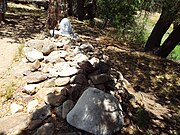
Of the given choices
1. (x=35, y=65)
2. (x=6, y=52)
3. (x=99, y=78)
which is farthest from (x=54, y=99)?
(x=6, y=52)

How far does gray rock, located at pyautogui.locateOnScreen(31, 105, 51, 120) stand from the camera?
459 cm

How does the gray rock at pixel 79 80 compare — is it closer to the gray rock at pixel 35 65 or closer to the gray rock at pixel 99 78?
the gray rock at pixel 99 78

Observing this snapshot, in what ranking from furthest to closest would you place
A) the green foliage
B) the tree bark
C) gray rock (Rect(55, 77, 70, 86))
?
the green foliage → the tree bark → gray rock (Rect(55, 77, 70, 86))

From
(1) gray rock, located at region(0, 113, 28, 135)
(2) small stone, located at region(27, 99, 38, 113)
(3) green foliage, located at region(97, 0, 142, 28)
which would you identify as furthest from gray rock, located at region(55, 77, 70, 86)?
(3) green foliage, located at region(97, 0, 142, 28)

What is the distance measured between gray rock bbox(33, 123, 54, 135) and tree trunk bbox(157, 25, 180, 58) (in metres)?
5.85

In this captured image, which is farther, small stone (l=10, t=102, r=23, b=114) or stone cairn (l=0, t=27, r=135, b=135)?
small stone (l=10, t=102, r=23, b=114)

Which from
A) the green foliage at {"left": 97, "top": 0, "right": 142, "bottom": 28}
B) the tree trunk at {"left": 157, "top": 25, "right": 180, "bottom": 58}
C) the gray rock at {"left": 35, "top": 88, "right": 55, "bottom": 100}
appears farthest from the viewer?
the green foliage at {"left": 97, "top": 0, "right": 142, "bottom": 28}

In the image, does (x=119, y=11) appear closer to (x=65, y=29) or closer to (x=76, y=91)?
(x=65, y=29)

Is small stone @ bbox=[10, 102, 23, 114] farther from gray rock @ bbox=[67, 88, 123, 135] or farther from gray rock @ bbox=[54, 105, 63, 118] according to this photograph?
gray rock @ bbox=[67, 88, 123, 135]

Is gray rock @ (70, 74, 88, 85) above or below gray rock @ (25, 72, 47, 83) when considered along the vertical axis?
above

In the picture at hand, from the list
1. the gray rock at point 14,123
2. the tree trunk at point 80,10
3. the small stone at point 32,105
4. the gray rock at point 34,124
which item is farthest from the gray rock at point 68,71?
the tree trunk at point 80,10

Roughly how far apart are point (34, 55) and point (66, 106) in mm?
2101

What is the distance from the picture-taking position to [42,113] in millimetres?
4656

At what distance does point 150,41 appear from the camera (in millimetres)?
9797
